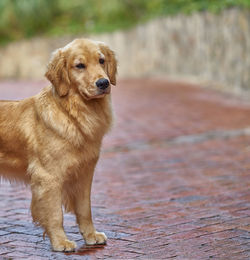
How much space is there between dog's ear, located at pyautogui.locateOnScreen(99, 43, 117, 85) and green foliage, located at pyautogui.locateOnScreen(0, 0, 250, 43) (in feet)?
52.8

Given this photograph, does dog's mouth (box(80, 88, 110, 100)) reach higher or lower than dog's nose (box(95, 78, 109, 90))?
lower

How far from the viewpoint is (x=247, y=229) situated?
14.9ft

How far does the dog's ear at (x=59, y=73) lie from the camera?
170 inches

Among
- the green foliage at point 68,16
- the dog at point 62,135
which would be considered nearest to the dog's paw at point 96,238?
the dog at point 62,135

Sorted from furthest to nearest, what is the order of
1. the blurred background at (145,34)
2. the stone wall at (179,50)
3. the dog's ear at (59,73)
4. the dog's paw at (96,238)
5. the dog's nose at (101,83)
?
the blurred background at (145,34), the stone wall at (179,50), the dog's paw at (96,238), the dog's ear at (59,73), the dog's nose at (101,83)

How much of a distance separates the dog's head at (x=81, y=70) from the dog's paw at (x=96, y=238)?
996 mm

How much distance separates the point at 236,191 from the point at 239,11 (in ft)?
29.4

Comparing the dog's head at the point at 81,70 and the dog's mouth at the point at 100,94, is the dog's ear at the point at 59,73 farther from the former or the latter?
the dog's mouth at the point at 100,94

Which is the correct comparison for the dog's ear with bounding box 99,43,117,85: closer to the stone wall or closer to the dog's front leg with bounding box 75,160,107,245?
the dog's front leg with bounding box 75,160,107,245

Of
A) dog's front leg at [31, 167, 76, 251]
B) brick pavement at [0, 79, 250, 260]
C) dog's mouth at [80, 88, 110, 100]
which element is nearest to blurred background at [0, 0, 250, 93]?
brick pavement at [0, 79, 250, 260]

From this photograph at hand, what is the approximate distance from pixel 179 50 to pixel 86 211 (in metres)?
14.6

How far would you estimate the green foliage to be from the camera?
2372 centimetres

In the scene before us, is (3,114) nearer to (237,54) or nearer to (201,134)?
(201,134)

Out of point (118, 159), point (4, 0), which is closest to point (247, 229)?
point (118, 159)
